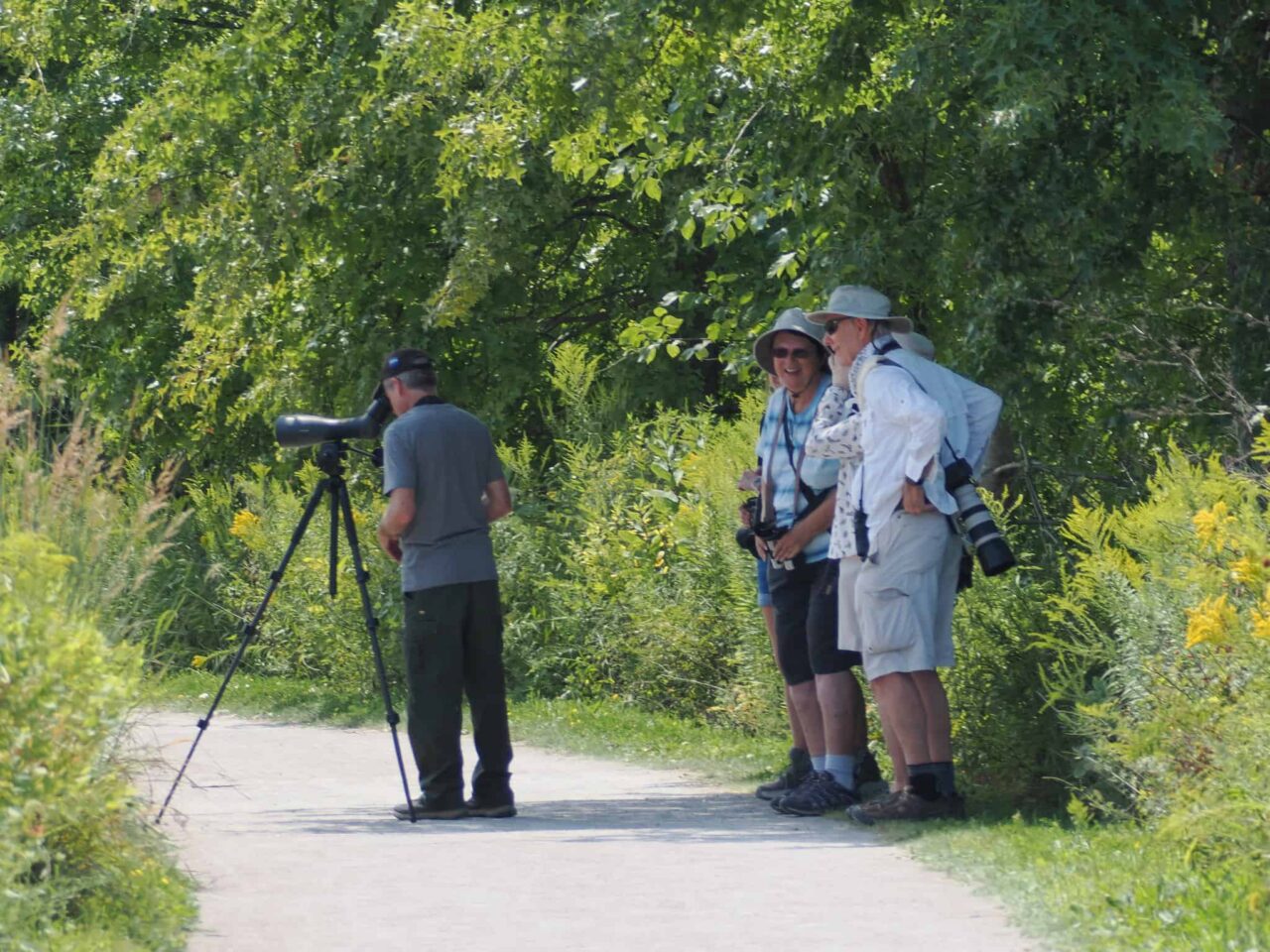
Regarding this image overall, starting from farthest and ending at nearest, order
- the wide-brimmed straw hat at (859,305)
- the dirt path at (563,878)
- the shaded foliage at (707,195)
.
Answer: the shaded foliage at (707,195) < the wide-brimmed straw hat at (859,305) < the dirt path at (563,878)

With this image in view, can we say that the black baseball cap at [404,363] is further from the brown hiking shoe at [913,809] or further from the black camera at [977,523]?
the brown hiking shoe at [913,809]

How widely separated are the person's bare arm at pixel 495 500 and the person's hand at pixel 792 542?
114cm

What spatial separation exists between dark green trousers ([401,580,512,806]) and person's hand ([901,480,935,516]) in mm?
1966

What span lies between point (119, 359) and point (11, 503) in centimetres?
1696

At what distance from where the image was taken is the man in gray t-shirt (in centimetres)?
919

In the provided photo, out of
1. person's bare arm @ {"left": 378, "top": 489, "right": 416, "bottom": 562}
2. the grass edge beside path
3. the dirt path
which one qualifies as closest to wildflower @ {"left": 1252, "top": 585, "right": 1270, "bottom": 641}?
the grass edge beside path

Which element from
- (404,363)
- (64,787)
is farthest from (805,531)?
(64,787)

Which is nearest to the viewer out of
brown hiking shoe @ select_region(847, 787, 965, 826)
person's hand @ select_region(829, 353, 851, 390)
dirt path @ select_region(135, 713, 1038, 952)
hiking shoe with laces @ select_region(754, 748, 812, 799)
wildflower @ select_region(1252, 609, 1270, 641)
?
dirt path @ select_region(135, 713, 1038, 952)

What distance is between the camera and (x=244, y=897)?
684cm

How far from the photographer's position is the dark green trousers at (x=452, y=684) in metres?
9.21

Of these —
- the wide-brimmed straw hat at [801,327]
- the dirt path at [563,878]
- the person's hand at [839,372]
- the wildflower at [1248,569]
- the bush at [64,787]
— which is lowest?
the dirt path at [563,878]

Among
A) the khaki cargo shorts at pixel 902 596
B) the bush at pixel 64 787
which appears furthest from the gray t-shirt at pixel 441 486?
the bush at pixel 64 787

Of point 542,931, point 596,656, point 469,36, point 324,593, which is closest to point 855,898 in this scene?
point 542,931

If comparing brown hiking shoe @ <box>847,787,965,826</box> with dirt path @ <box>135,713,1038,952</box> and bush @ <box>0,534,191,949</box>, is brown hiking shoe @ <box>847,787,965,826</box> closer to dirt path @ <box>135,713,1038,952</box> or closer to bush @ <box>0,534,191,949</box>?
dirt path @ <box>135,713,1038,952</box>
